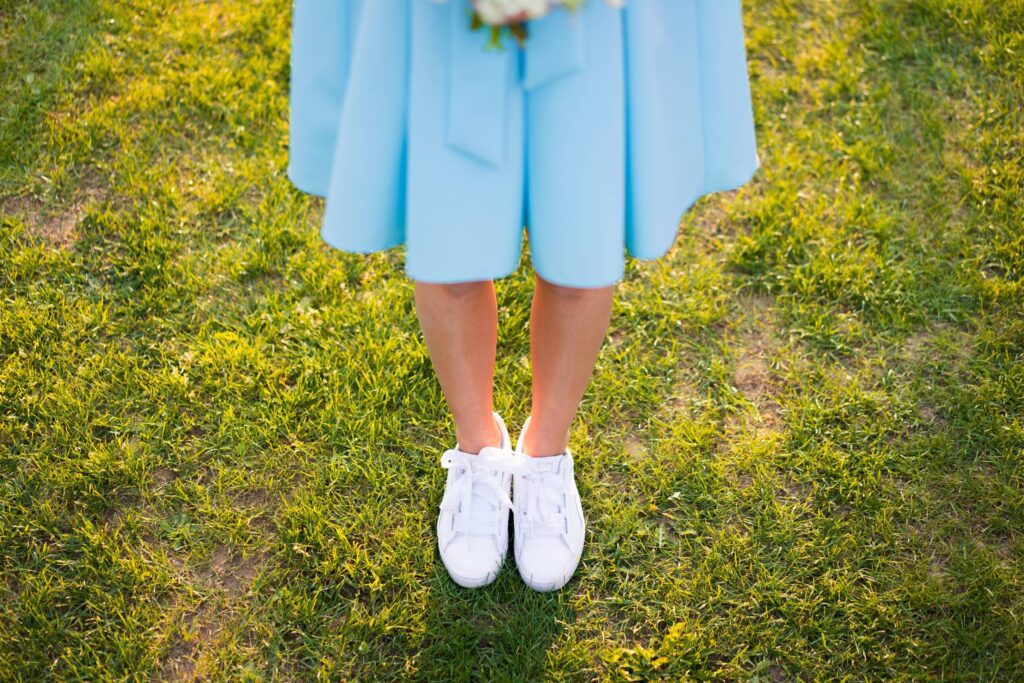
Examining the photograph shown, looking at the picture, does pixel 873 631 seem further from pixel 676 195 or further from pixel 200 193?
pixel 200 193

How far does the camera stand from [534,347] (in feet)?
5.49

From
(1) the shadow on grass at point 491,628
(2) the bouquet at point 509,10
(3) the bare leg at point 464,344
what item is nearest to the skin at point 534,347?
(3) the bare leg at point 464,344

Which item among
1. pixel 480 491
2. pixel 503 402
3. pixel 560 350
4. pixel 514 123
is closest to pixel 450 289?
pixel 560 350

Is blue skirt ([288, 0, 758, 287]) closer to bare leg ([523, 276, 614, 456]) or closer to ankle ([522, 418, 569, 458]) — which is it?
bare leg ([523, 276, 614, 456])

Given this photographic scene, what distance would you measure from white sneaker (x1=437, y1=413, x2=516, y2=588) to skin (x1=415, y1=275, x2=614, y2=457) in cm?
5

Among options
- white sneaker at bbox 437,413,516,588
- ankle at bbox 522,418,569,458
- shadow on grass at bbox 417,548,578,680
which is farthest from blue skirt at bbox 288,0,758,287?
shadow on grass at bbox 417,548,578,680

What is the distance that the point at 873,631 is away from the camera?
1.77m

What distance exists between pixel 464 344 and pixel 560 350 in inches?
7.0

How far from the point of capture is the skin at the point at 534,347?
58.5 inches

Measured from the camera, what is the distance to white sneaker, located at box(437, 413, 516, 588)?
179 cm

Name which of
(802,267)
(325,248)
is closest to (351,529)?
(325,248)

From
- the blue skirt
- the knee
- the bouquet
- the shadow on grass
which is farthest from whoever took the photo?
the shadow on grass

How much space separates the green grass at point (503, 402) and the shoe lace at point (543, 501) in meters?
0.12

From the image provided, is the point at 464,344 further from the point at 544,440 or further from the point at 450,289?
the point at 544,440
